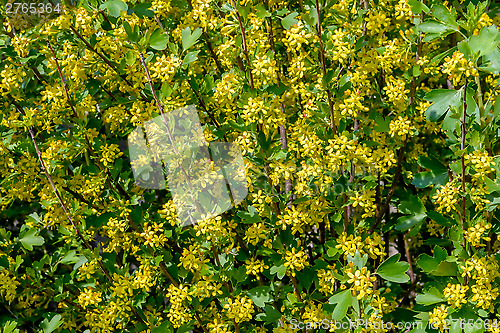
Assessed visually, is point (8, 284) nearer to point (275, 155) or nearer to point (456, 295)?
point (275, 155)

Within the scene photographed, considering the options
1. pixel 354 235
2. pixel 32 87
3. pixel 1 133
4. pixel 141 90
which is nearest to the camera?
pixel 354 235

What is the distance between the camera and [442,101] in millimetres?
1869

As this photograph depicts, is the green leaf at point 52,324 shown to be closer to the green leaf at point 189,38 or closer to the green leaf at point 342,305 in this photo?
the green leaf at point 342,305

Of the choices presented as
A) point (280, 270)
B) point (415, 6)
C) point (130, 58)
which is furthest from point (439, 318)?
point (130, 58)

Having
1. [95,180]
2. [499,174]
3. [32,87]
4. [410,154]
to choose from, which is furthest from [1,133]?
[499,174]

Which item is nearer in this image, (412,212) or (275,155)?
(275,155)

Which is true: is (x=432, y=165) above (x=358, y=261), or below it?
above

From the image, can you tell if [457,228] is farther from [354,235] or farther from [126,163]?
[126,163]

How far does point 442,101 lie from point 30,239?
2.26 metres

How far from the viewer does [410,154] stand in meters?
2.60

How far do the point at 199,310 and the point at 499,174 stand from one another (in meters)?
1.52

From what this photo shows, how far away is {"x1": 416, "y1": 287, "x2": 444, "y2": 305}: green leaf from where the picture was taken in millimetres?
1862

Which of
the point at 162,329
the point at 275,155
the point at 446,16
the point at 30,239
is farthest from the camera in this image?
the point at 30,239

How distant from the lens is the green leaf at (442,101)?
1.84m
